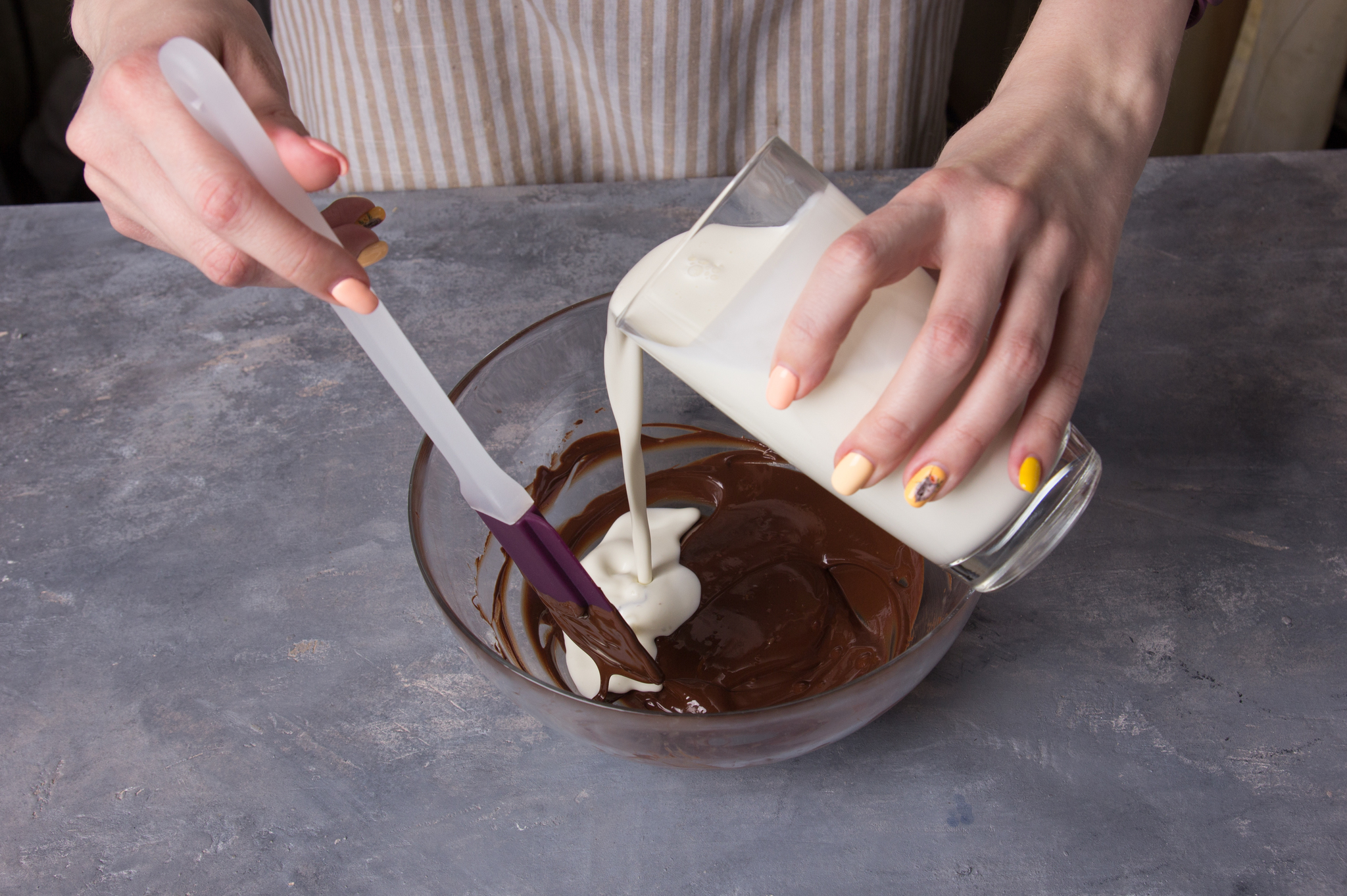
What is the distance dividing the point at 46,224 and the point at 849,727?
1.27 m

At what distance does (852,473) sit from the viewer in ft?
1.90

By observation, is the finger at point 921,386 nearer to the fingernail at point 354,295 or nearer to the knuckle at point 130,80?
the fingernail at point 354,295

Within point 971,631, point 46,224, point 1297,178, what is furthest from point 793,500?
point 46,224

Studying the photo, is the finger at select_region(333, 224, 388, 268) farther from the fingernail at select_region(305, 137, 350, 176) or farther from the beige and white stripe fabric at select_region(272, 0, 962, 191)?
the beige and white stripe fabric at select_region(272, 0, 962, 191)

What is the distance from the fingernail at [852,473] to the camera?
0.58 metres

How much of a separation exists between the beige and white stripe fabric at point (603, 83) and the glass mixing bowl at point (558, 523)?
49 centimetres

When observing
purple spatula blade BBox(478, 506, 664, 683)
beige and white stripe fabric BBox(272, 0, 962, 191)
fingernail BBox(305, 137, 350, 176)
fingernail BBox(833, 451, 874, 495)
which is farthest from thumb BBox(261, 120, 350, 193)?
beige and white stripe fabric BBox(272, 0, 962, 191)

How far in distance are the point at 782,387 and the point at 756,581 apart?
33cm

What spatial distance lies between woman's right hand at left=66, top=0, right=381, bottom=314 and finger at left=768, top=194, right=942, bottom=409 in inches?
10.7

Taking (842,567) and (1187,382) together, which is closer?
(842,567)

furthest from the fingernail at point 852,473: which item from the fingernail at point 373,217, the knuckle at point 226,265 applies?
the fingernail at point 373,217

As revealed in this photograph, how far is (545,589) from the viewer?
757mm

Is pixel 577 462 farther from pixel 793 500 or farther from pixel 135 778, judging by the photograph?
pixel 135 778

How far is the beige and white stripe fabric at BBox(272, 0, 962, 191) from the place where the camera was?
3.98 ft
